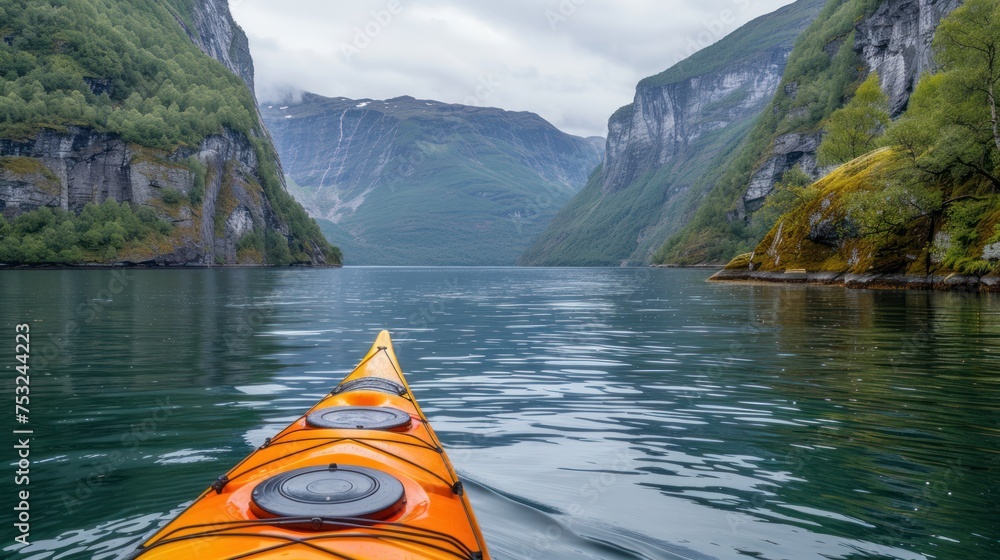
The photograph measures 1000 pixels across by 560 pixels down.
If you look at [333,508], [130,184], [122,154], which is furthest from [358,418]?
[122,154]

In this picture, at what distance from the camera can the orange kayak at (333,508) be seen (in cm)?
383

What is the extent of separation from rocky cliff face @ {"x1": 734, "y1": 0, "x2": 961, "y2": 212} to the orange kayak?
268 feet

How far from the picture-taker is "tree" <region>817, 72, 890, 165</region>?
69.9 m

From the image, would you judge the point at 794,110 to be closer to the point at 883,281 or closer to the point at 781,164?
the point at 781,164

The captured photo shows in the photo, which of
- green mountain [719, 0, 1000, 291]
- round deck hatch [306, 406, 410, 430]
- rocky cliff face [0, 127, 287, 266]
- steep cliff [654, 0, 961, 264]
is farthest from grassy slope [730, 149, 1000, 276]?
rocky cliff face [0, 127, 287, 266]

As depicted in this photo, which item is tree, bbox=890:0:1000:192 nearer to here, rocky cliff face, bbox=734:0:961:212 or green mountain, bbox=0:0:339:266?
rocky cliff face, bbox=734:0:961:212

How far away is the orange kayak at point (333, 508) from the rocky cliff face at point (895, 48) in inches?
3216

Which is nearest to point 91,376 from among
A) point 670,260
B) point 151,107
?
point 151,107

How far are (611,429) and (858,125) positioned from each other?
7570cm

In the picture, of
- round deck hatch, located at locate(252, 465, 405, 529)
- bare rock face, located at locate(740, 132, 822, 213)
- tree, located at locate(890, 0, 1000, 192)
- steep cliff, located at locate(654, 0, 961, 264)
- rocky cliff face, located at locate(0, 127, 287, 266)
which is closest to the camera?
round deck hatch, located at locate(252, 465, 405, 529)

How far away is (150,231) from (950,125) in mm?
A: 118233

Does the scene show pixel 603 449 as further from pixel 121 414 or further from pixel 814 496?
pixel 121 414

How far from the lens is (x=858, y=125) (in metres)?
70.9

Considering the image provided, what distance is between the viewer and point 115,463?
8.25 metres
